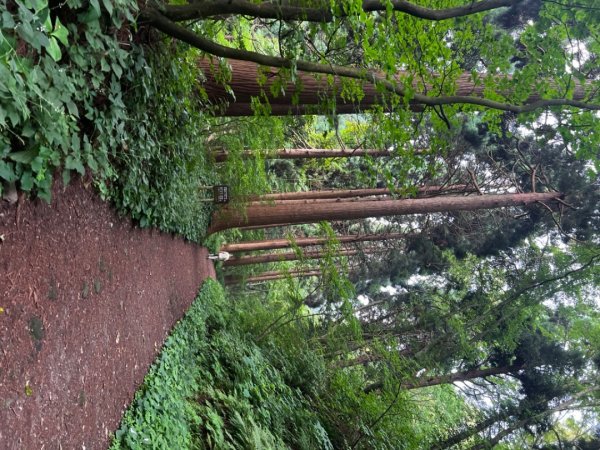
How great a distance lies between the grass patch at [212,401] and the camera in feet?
16.2

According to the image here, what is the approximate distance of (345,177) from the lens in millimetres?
18109

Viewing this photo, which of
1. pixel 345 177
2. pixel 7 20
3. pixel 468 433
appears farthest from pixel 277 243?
pixel 7 20

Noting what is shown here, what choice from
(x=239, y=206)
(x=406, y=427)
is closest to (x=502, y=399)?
(x=406, y=427)

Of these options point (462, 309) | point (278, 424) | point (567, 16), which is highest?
point (567, 16)

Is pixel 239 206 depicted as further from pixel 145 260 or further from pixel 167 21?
pixel 167 21

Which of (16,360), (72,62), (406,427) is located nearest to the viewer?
(16,360)

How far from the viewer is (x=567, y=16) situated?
5.34m

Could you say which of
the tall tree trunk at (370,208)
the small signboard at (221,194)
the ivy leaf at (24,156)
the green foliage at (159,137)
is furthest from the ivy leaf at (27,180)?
the small signboard at (221,194)

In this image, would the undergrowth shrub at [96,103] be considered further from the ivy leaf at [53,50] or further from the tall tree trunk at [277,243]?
the tall tree trunk at [277,243]

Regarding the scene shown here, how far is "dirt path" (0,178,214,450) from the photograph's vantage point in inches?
110

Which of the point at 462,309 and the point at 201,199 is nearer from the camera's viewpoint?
the point at 201,199

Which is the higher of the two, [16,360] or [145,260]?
[16,360]

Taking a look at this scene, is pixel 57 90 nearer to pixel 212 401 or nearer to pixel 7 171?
pixel 7 171

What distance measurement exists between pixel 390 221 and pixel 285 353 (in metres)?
9.14
